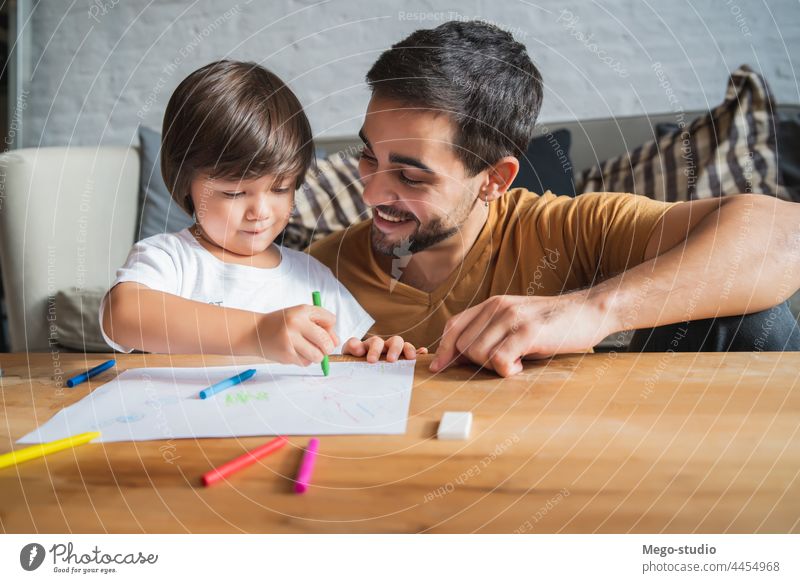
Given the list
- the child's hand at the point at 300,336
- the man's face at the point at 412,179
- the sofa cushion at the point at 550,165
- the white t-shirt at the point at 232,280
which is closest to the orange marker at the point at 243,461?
the child's hand at the point at 300,336

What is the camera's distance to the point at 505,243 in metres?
0.67

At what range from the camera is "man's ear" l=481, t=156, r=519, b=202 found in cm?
64

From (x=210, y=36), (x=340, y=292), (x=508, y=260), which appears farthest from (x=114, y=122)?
(x=508, y=260)

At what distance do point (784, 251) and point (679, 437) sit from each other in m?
0.27

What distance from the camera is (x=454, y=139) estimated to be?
1.99 ft

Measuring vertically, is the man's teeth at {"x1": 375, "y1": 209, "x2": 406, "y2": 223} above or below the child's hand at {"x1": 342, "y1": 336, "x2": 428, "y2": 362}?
above

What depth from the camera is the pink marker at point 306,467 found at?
279mm

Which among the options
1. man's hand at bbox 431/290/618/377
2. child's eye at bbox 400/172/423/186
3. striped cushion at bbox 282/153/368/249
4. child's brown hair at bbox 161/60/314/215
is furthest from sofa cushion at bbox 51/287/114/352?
man's hand at bbox 431/290/618/377

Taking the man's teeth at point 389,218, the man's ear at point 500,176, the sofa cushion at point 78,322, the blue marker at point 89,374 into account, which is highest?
the man's ear at point 500,176

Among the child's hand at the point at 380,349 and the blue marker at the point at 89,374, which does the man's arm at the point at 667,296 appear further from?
the blue marker at the point at 89,374

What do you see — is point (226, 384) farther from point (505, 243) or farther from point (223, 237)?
point (505, 243)

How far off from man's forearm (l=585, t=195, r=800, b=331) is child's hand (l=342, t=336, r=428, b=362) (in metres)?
0.14

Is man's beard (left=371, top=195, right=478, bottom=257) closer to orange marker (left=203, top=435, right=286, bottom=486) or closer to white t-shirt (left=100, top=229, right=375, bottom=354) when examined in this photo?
white t-shirt (left=100, top=229, right=375, bottom=354)
